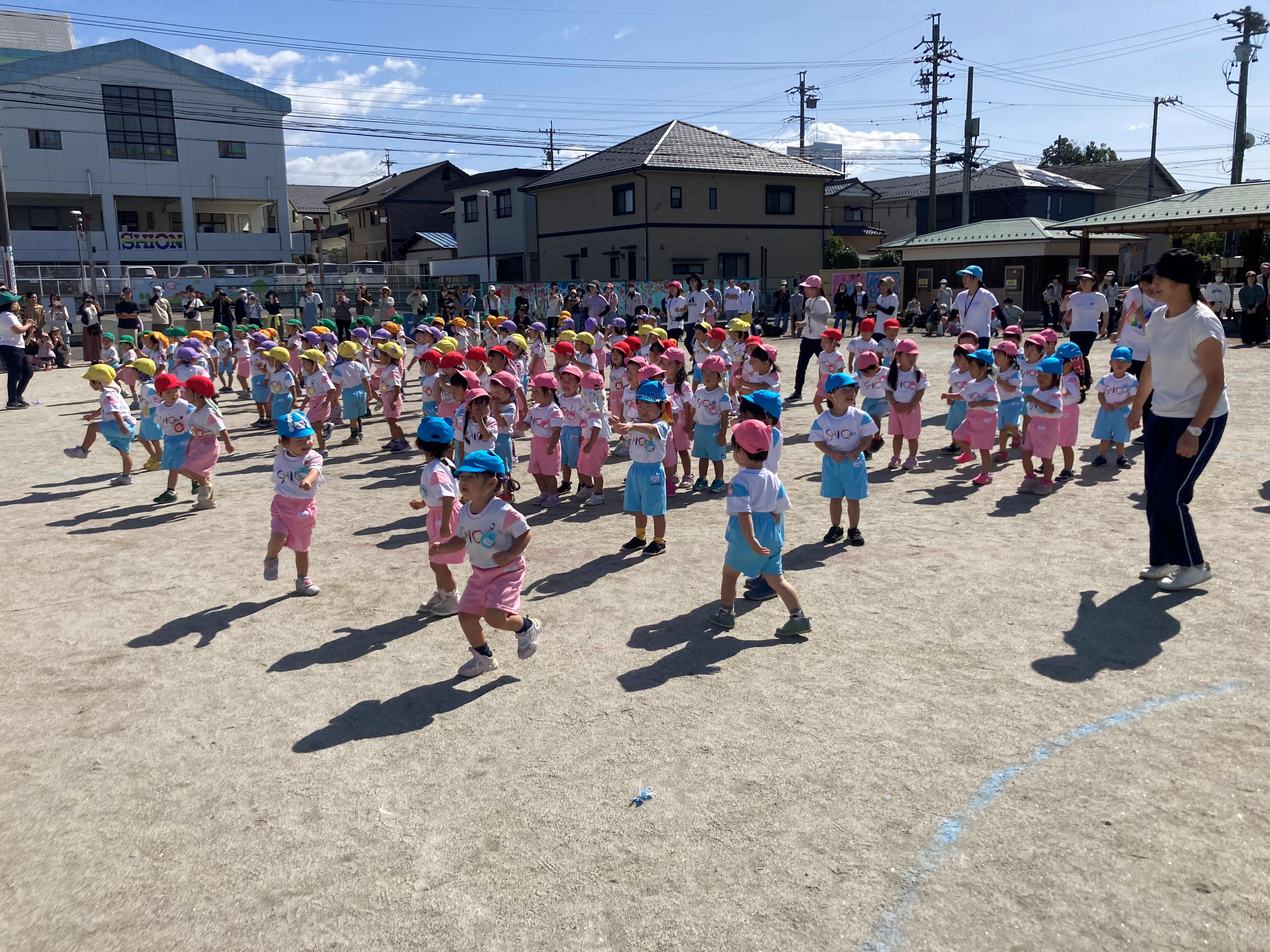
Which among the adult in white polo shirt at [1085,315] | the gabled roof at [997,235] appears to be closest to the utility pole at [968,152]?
the gabled roof at [997,235]

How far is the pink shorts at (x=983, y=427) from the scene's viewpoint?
985 cm

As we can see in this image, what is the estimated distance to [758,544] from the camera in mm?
5688

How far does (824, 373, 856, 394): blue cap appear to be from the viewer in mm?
7285

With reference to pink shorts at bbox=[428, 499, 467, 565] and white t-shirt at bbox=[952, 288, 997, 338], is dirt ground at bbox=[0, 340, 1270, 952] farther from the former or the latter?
white t-shirt at bbox=[952, 288, 997, 338]

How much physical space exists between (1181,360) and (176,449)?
9335 millimetres

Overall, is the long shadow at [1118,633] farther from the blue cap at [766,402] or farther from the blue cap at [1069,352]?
the blue cap at [1069,352]

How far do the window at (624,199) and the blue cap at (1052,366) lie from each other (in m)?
33.7

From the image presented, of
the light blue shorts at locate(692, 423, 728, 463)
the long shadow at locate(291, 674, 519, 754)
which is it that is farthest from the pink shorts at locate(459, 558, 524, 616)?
the light blue shorts at locate(692, 423, 728, 463)

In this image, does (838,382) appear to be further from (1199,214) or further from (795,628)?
(1199,214)

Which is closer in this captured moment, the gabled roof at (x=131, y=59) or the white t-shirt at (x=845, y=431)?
the white t-shirt at (x=845, y=431)

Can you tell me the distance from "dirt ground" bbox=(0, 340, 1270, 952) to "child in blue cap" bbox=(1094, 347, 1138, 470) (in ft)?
7.77

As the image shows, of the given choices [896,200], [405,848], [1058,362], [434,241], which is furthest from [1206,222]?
[434,241]

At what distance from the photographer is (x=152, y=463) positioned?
462 inches

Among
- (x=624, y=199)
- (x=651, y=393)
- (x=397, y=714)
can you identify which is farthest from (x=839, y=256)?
(x=397, y=714)
